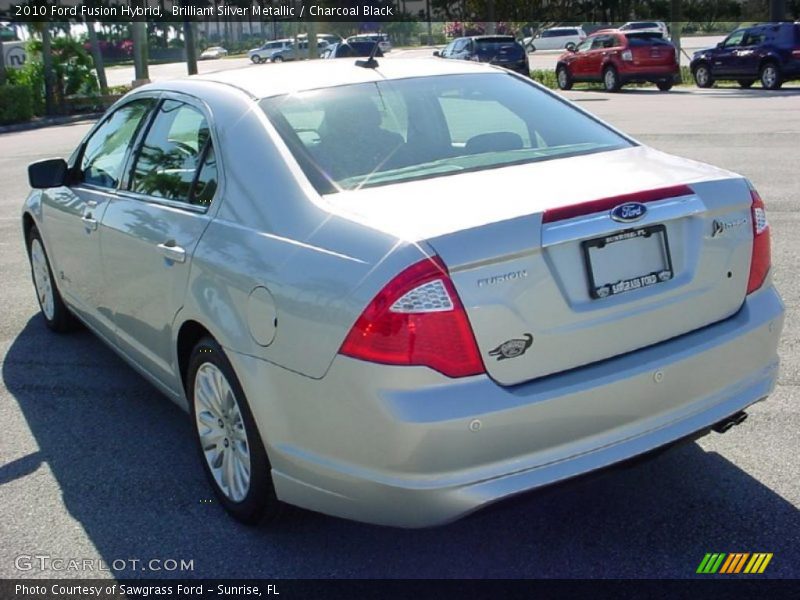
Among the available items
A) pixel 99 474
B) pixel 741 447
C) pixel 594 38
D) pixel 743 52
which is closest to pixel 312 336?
pixel 99 474

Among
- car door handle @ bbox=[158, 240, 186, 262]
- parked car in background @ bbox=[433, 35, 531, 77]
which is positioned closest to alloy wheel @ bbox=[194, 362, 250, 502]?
car door handle @ bbox=[158, 240, 186, 262]

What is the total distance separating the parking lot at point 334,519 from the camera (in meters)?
3.54

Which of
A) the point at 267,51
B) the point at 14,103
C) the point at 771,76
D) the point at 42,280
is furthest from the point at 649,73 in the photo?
the point at 267,51

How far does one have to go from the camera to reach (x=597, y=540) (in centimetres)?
362

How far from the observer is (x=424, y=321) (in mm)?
3002

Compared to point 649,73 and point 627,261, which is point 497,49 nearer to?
point 649,73

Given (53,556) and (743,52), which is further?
(743,52)

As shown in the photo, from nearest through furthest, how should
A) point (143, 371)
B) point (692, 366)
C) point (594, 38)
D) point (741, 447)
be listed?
point (692, 366) → point (741, 447) → point (143, 371) → point (594, 38)

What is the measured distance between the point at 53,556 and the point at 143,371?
1184 millimetres

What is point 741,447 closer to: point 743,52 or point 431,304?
point 431,304

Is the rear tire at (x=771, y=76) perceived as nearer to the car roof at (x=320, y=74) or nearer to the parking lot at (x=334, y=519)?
the parking lot at (x=334, y=519)

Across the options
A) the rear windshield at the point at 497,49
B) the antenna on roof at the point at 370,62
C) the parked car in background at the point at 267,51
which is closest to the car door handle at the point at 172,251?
the antenna on roof at the point at 370,62

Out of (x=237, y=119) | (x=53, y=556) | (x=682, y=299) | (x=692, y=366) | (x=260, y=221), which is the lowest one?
(x=53, y=556)

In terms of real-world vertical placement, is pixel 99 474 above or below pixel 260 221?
below
